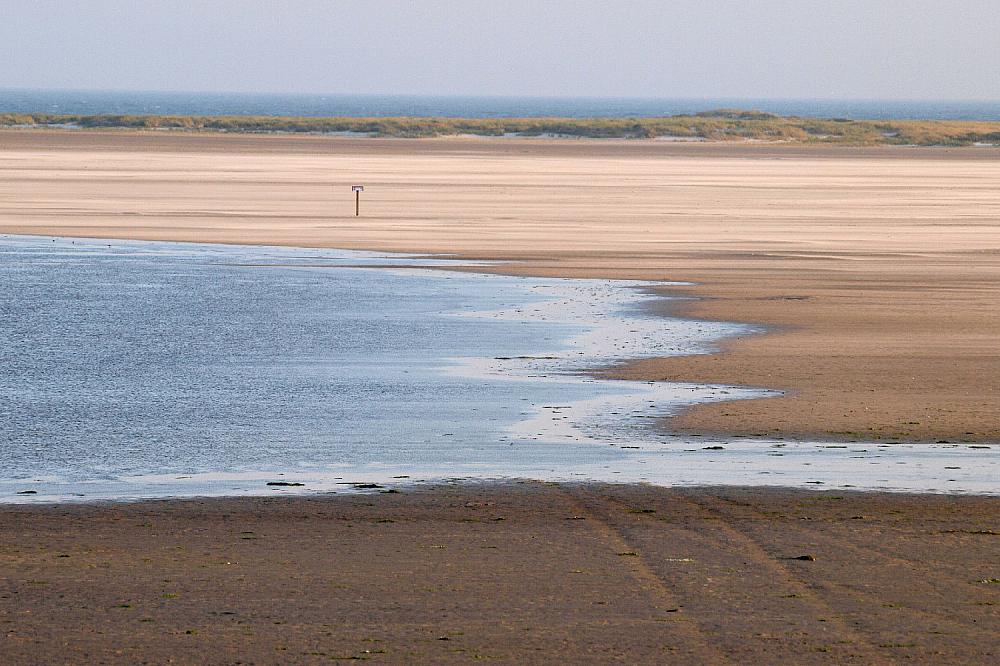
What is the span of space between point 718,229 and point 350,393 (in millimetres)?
23225

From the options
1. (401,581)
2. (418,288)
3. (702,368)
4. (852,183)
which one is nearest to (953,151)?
(852,183)

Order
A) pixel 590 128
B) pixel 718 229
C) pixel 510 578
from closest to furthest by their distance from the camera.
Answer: pixel 510 578
pixel 718 229
pixel 590 128

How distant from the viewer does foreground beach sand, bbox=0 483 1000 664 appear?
7.34m

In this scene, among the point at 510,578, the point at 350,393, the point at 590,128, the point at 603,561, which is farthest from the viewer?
the point at 590,128

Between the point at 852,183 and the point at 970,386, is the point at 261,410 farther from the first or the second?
the point at 852,183

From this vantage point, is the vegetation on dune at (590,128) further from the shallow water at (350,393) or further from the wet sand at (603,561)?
the wet sand at (603,561)

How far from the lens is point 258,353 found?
17.8 metres

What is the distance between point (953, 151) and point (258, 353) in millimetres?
85454

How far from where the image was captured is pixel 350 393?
1513 cm

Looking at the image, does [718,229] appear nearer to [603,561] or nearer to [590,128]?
[603,561]

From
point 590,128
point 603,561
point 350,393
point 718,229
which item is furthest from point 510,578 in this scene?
point 590,128

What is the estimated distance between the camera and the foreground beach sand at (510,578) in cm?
734

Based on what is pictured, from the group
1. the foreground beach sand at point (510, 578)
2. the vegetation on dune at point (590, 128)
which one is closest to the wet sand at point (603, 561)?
the foreground beach sand at point (510, 578)

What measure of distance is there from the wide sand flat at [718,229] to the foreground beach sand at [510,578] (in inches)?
142
